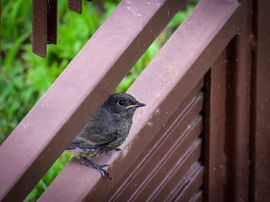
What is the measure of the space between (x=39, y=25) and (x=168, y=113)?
0.78 meters

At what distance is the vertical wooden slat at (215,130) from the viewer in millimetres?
2070

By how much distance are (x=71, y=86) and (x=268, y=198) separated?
1770 millimetres

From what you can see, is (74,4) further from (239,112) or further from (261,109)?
(261,109)

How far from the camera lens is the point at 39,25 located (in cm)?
129

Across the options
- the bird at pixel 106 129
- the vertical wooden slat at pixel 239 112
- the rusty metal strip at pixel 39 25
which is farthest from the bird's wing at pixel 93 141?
the rusty metal strip at pixel 39 25

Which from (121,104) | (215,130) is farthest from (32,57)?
(215,130)

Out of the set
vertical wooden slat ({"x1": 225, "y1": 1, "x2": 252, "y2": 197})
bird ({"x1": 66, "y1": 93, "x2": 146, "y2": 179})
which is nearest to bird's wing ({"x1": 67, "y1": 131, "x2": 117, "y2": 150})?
bird ({"x1": 66, "y1": 93, "x2": 146, "y2": 179})

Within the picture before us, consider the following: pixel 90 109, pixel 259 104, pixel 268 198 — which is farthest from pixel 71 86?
pixel 268 198

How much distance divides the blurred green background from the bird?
0.99m

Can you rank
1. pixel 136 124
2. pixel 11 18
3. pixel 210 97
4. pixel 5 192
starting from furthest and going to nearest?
1. pixel 11 18
2. pixel 210 97
3. pixel 136 124
4. pixel 5 192

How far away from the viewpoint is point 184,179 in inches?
83.8

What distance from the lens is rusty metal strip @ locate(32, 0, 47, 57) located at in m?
1.28

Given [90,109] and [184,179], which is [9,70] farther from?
[90,109]

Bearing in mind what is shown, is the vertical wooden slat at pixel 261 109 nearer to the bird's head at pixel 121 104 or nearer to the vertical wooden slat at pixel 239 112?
the vertical wooden slat at pixel 239 112
